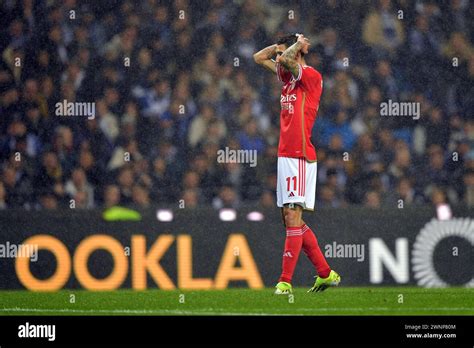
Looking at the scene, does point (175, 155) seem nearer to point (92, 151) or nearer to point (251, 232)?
point (92, 151)

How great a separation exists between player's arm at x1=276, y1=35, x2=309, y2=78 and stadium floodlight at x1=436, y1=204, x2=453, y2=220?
293cm

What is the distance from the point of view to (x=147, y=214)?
46.0ft

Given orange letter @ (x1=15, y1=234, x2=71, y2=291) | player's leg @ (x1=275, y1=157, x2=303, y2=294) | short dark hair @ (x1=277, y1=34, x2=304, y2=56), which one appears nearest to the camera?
player's leg @ (x1=275, y1=157, x2=303, y2=294)

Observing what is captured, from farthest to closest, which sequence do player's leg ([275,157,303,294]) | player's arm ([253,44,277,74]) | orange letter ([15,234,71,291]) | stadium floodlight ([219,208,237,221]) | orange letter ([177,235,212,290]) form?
stadium floodlight ([219,208,237,221])
orange letter ([177,235,212,290])
orange letter ([15,234,71,291])
player's arm ([253,44,277,74])
player's leg ([275,157,303,294])

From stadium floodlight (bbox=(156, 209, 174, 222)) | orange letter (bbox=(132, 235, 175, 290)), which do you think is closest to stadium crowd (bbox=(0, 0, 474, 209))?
stadium floodlight (bbox=(156, 209, 174, 222))

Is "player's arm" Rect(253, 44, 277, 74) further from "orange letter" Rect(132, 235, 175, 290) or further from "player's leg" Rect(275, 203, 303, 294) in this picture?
"orange letter" Rect(132, 235, 175, 290)

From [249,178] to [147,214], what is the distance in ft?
6.79

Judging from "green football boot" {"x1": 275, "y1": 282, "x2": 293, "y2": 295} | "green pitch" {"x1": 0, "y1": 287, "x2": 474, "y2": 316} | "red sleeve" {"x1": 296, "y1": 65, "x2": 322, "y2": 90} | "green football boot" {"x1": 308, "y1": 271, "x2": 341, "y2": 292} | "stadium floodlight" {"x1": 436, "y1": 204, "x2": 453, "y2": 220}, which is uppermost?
"red sleeve" {"x1": 296, "y1": 65, "x2": 322, "y2": 90}

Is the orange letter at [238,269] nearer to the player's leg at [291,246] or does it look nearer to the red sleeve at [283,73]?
the player's leg at [291,246]

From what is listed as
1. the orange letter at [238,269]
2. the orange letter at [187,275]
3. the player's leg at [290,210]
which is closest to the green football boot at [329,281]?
the player's leg at [290,210]

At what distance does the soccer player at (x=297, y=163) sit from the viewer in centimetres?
1202

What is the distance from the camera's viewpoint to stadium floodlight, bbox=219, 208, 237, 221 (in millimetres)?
14078
